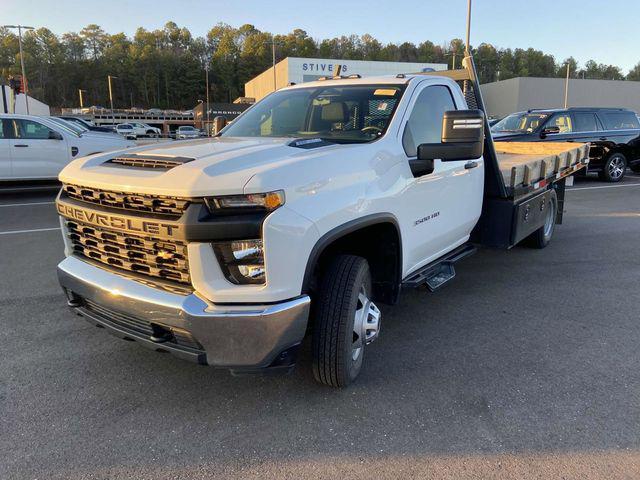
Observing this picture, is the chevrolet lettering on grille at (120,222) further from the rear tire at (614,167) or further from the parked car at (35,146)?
the rear tire at (614,167)

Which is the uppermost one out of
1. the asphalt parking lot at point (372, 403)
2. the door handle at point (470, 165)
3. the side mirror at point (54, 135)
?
the side mirror at point (54, 135)

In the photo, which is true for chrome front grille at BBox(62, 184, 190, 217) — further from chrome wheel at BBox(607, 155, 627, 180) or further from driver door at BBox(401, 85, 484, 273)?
chrome wheel at BBox(607, 155, 627, 180)

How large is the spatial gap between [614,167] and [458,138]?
12453 mm

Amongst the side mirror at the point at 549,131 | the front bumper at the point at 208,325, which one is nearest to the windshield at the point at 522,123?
the side mirror at the point at 549,131

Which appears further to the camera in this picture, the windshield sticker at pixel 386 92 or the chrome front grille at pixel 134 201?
the windshield sticker at pixel 386 92

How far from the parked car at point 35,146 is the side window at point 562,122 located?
10494 mm

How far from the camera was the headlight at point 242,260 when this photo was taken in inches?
97.1

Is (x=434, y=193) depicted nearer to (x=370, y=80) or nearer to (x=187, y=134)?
(x=370, y=80)

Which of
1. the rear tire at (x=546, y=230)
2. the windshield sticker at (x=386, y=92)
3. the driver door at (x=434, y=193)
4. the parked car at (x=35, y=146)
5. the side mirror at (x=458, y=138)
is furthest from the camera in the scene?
the parked car at (x=35, y=146)

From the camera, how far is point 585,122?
43.0 ft

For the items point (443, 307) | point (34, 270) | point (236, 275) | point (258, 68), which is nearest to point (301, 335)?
point (236, 275)

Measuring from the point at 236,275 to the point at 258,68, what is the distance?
140 meters

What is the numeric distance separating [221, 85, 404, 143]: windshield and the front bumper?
4.59ft

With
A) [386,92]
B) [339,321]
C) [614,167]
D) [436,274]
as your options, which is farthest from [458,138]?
[614,167]
